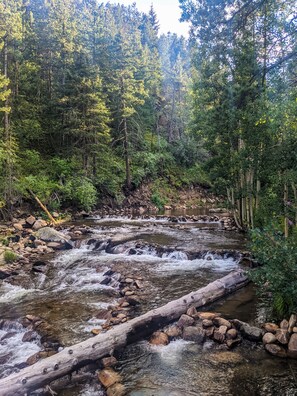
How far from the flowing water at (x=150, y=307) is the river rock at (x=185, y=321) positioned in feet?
1.36

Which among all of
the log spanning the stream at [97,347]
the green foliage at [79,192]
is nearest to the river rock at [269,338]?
the log spanning the stream at [97,347]

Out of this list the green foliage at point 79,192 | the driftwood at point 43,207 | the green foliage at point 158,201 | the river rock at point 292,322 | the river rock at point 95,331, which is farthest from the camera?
the green foliage at point 158,201

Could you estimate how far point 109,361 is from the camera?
5.07 meters

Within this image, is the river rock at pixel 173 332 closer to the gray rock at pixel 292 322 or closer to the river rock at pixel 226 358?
the river rock at pixel 226 358

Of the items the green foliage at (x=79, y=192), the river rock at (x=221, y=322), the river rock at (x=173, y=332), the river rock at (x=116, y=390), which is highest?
the green foliage at (x=79, y=192)

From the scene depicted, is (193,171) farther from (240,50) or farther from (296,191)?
(296,191)

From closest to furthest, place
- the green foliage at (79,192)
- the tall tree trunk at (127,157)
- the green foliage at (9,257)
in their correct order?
the green foliage at (9,257)
the green foliage at (79,192)
the tall tree trunk at (127,157)

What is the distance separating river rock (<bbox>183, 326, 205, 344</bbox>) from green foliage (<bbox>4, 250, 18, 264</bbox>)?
8.02 metres

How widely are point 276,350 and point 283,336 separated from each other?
34 centimetres

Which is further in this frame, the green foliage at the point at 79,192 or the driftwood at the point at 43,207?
the green foliage at the point at 79,192

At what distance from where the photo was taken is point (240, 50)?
11469mm

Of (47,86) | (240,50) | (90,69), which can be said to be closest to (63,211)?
(90,69)

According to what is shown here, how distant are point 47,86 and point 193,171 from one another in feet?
62.7

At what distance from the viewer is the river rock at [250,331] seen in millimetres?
5668
